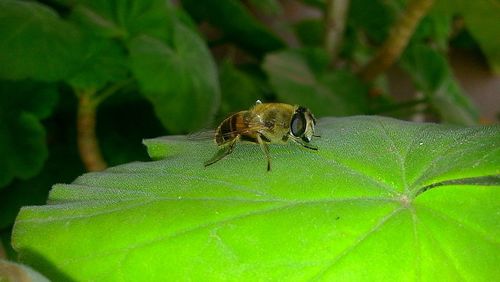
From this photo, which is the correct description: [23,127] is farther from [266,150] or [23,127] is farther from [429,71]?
[429,71]

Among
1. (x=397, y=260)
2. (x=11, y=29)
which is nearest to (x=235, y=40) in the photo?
(x=11, y=29)

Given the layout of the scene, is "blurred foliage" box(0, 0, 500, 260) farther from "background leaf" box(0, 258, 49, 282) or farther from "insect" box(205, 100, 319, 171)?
"background leaf" box(0, 258, 49, 282)

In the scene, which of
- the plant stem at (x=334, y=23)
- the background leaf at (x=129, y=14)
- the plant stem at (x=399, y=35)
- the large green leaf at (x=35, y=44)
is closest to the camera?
the large green leaf at (x=35, y=44)

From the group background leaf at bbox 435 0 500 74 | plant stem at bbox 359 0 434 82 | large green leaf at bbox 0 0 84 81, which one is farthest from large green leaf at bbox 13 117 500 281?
background leaf at bbox 435 0 500 74

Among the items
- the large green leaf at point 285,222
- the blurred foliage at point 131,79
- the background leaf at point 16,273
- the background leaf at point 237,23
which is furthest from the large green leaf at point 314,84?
the background leaf at point 16,273

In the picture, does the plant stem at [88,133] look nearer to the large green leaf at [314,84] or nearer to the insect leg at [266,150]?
the large green leaf at [314,84]

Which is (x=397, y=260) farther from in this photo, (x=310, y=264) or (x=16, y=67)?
(x=16, y=67)
